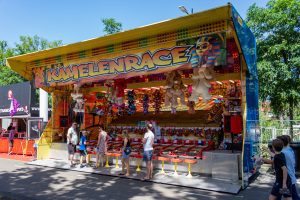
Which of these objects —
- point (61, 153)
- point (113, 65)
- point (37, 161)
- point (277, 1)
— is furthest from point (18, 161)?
point (277, 1)

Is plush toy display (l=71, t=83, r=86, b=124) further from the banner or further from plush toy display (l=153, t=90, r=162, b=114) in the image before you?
plush toy display (l=153, t=90, r=162, b=114)

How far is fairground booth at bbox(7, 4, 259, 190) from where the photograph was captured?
7957mm

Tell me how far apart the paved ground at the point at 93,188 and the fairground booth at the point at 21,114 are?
14.9 feet

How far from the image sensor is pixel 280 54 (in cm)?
1264

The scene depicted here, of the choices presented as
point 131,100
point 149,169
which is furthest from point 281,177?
point 131,100

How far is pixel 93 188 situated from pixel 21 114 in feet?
31.7

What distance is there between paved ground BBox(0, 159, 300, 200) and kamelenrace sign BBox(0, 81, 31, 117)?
20.4 ft

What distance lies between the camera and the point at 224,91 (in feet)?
38.7

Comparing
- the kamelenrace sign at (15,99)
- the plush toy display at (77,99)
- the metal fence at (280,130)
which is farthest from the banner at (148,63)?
the metal fence at (280,130)

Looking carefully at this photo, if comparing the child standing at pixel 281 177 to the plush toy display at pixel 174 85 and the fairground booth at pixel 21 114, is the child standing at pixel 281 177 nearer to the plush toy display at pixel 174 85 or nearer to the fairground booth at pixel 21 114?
the plush toy display at pixel 174 85

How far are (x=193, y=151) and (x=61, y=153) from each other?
20.3ft

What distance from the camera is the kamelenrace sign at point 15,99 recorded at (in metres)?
15.5

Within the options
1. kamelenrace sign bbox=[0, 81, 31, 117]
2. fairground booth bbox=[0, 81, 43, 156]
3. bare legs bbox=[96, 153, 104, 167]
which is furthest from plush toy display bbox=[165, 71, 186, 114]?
kamelenrace sign bbox=[0, 81, 31, 117]

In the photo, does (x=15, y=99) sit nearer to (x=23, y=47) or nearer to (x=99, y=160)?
(x=99, y=160)
